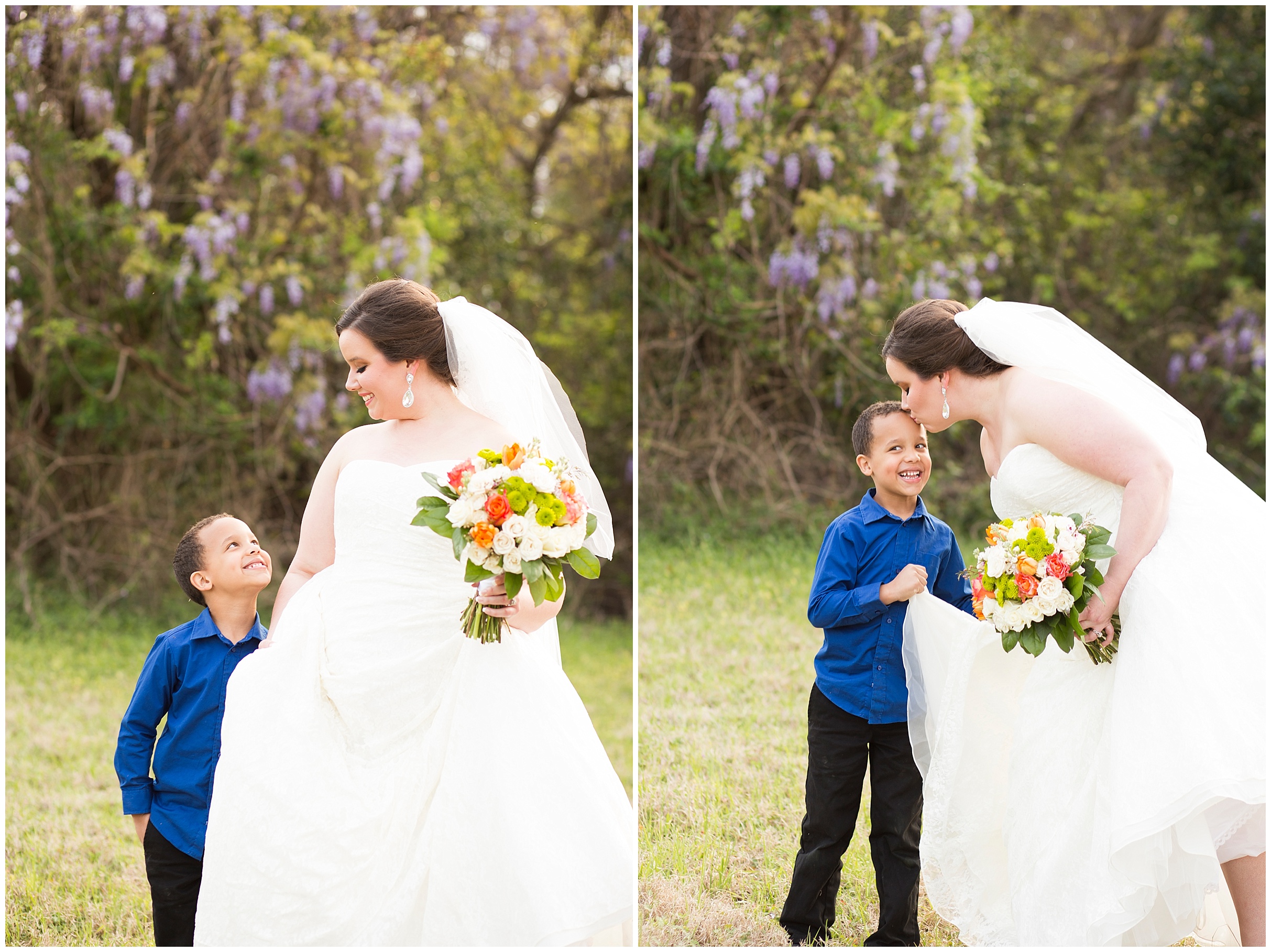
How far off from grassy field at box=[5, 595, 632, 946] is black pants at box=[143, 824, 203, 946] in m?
0.50

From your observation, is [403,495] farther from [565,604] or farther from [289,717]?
[565,604]

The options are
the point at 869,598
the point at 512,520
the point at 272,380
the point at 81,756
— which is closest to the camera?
the point at 512,520

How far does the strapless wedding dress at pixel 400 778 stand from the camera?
2705mm

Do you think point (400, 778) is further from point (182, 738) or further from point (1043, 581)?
point (1043, 581)

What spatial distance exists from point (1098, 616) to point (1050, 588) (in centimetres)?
19

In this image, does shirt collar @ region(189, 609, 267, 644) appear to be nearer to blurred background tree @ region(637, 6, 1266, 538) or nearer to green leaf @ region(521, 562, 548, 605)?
green leaf @ region(521, 562, 548, 605)

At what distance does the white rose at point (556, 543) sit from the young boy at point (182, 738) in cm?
89

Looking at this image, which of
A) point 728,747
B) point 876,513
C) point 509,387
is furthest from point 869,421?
point 728,747

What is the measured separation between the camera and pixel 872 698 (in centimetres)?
316

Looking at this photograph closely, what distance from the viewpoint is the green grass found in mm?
3441

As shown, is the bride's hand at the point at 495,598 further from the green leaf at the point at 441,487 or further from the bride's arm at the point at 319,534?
the bride's arm at the point at 319,534

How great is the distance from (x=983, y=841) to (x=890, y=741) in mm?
358

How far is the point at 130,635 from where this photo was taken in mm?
7609

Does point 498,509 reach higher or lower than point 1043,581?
higher
